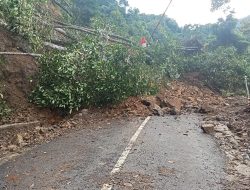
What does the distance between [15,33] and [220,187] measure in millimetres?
9524

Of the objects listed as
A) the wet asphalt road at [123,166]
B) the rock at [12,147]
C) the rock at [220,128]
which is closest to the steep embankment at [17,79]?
the rock at [12,147]

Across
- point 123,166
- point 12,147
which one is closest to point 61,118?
point 12,147

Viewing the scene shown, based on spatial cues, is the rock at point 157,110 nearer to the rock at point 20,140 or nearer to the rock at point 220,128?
the rock at point 220,128

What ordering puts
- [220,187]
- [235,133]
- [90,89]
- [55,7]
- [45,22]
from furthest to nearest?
[55,7] → [45,22] → [90,89] → [235,133] → [220,187]

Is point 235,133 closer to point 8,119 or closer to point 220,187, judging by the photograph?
point 220,187

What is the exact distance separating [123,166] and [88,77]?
20.9 ft

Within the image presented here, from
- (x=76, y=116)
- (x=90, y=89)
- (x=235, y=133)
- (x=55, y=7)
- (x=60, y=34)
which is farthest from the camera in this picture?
(x=55, y=7)

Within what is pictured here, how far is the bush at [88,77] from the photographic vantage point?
11.8m

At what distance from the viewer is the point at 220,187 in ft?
19.7

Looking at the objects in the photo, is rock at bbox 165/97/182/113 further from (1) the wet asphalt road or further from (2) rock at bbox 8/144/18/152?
(2) rock at bbox 8/144/18/152

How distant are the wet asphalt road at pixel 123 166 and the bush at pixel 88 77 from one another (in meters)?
2.16

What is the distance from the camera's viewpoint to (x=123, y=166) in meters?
6.68

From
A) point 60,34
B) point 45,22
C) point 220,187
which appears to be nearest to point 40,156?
point 220,187

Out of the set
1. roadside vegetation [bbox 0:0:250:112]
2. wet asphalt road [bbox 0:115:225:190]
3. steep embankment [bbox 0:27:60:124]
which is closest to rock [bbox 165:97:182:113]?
roadside vegetation [bbox 0:0:250:112]
